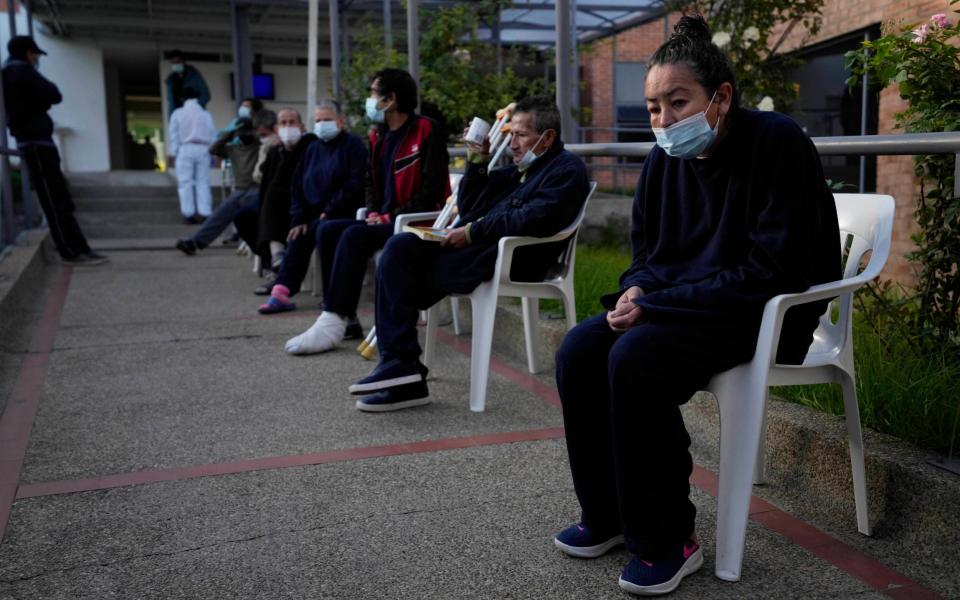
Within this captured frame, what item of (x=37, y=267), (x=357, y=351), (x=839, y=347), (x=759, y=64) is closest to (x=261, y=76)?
(x=37, y=267)

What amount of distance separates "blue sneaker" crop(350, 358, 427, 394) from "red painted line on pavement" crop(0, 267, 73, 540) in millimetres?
1387

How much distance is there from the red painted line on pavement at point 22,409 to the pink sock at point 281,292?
1449 mm

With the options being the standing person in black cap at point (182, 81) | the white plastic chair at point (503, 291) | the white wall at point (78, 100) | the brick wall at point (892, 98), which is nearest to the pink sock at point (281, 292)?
the white plastic chair at point (503, 291)

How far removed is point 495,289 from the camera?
4.12 m

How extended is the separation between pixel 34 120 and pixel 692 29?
25.7 feet

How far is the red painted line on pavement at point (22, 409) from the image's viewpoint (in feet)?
10.8

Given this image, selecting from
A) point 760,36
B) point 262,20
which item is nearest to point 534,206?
point 760,36

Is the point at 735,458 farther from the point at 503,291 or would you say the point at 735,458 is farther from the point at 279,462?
the point at 503,291

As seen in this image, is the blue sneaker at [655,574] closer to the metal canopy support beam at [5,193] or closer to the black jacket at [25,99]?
the metal canopy support beam at [5,193]

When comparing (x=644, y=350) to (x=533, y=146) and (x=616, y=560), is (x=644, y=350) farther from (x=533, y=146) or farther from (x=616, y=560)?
(x=533, y=146)

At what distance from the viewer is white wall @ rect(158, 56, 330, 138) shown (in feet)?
61.0

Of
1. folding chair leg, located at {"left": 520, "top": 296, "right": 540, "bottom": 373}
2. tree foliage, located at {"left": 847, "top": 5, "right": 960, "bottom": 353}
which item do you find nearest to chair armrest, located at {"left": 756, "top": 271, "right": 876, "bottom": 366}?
tree foliage, located at {"left": 847, "top": 5, "right": 960, "bottom": 353}

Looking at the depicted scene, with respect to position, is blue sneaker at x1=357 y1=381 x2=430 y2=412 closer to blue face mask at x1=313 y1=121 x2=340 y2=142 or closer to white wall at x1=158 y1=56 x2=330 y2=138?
blue face mask at x1=313 y1=121 x2=340 y2=142

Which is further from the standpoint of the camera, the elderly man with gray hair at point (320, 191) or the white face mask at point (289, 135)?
the white face mask at point (289, 135)
